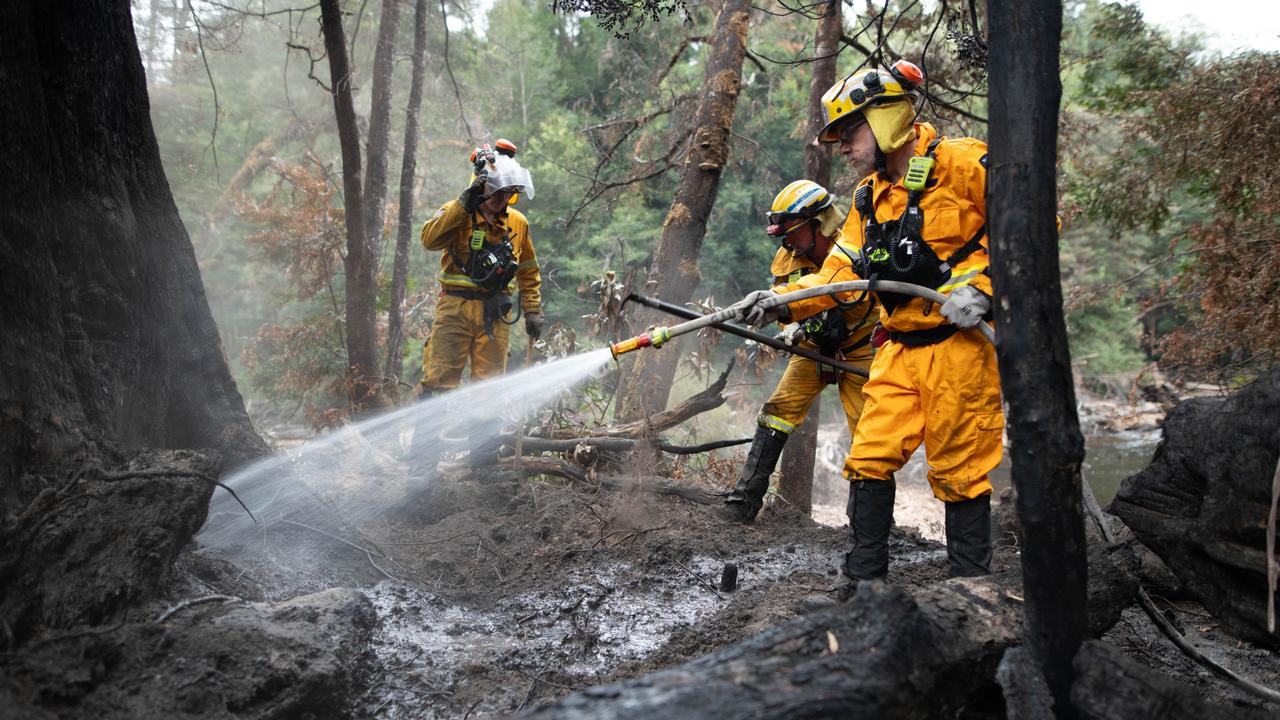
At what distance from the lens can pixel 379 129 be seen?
344 inches

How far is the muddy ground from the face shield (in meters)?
2.43

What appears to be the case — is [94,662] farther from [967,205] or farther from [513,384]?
[513,384]

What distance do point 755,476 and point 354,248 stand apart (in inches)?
179

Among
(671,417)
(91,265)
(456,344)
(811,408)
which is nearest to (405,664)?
(91,265)

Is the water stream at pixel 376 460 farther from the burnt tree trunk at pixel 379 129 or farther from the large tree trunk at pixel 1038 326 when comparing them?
the large tree trunk at pixel 1038 326

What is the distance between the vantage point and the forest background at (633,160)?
704 cm

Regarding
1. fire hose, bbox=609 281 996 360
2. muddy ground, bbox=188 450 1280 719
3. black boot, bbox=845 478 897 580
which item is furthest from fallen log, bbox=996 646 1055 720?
fire hose, bbox=609 281 996 360

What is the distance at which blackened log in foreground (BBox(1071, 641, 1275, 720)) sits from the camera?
210cm

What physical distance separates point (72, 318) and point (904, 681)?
335 cm

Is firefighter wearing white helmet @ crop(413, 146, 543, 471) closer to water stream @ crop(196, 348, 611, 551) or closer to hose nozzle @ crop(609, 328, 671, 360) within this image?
water stream @ crop(196, 348, 611, 551)

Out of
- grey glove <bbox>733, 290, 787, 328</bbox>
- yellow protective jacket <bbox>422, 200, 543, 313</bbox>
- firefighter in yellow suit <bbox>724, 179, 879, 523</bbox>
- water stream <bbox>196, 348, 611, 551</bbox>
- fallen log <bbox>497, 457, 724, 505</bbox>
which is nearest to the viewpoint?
grey glove <bbox>733, 290, 787, 328</bbox>

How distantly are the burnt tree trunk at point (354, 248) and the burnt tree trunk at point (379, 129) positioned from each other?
1017 millimetres

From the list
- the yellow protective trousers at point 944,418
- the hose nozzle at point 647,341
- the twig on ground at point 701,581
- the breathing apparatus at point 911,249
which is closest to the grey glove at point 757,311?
the hose nozzle at point 647,341

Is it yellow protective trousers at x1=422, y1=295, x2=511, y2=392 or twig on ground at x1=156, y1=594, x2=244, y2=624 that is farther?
yellow protective trousers at x1=422, y1=295, x2=511, y2=392
